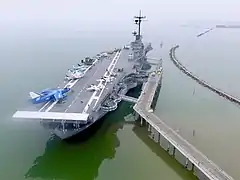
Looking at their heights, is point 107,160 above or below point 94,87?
below

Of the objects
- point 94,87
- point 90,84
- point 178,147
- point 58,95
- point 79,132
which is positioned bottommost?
point 178,147

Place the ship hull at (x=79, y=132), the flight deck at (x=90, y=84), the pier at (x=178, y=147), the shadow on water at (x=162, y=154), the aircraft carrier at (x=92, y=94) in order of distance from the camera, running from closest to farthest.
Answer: the pier at (x=178, y=147), the shadow on water at (x=162, y=154), the aircraft carrier at (x=92, y=94), the ship hull at (x=79, y=132), the flight deck at (x=90, y=84)

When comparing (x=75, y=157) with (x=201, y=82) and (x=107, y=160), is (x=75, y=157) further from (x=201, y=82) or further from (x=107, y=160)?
(x=201, y=82)

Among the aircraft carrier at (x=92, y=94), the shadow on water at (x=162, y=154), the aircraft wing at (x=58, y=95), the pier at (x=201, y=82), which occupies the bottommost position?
the shadow on water at (x=162, y=154)

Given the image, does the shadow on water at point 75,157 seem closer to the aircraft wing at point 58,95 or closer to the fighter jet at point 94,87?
the aircraft wing at point 58,95

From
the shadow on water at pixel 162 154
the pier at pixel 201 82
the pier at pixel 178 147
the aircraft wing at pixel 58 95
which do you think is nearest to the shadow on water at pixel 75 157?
the shadow on water at pixel 162 154

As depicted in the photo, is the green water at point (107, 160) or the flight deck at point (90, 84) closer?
the green water at point (107, 160)

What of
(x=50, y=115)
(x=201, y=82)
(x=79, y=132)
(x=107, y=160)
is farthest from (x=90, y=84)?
(x=201, y=82)

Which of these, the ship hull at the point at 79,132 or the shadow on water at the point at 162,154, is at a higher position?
the ship hull at the point at 79,132
